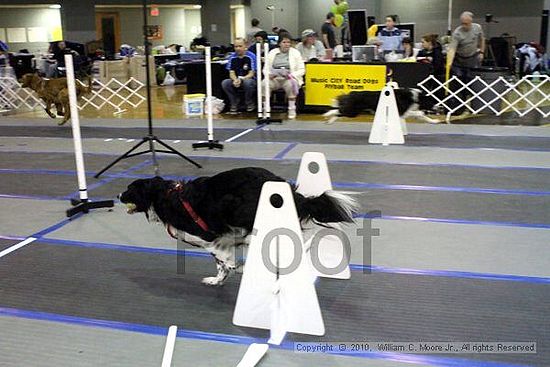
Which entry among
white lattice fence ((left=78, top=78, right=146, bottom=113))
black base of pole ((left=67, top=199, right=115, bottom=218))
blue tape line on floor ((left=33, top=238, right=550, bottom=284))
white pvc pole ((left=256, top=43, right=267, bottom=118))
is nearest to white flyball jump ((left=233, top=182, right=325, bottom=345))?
blue tape line on floor ((left=33, top=238, right=550, bottom=284))

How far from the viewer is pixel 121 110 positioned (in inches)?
452

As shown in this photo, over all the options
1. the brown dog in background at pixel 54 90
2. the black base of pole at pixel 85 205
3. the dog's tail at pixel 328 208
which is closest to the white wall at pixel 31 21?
the brown dog in background at pixel 54 90

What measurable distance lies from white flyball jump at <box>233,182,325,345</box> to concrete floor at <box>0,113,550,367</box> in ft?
0.28

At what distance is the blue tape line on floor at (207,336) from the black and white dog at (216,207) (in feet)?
1.79

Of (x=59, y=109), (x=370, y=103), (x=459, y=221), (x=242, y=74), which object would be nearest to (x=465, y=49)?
(x=370, y=103)

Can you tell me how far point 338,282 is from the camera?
3.33m

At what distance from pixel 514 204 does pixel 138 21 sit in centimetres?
2103

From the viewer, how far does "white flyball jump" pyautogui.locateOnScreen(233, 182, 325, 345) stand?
2705mm

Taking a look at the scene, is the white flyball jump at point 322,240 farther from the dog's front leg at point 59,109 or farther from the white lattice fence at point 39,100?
the white lattice fence at point 39,100

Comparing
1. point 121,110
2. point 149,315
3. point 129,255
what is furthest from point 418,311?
point 121,110

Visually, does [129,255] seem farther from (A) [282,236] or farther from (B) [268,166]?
(B) [268,166]

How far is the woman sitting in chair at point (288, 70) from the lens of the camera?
9.84 m

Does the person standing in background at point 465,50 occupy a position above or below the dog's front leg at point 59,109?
above

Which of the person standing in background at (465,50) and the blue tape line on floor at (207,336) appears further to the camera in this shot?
the person standing in background at (465,50)
